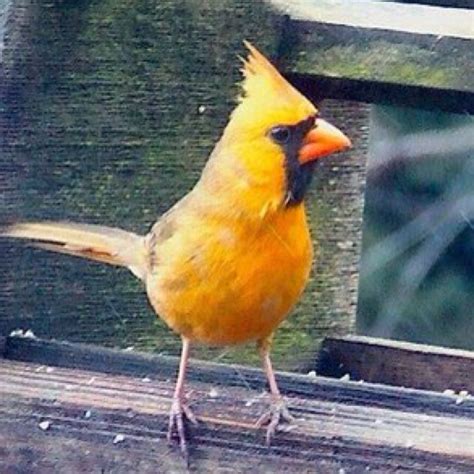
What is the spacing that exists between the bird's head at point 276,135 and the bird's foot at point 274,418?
0.37 meters

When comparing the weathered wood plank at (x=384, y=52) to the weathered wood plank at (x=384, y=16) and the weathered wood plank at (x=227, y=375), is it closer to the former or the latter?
the weathered wood plank at (x=384, y=16)

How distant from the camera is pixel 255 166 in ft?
8.92

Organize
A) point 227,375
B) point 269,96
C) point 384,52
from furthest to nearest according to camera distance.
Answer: point 384,52, point 227,375, point 269,96

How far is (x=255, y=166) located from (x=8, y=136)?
0.43 meters

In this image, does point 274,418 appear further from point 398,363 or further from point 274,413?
point 398,363

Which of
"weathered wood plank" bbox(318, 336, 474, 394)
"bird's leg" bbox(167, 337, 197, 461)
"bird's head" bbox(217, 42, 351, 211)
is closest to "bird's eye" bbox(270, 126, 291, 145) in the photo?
"bird's head" bbox(217, 42, 351, 211)

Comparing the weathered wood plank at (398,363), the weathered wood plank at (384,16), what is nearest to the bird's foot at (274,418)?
the weathered wood plank at (398,363)

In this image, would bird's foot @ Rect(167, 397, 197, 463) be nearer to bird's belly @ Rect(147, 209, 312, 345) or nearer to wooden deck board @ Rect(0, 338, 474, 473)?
wooden deck board @ Rect(0, 338, 474, 473)

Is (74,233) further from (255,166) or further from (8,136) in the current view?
(255,166)

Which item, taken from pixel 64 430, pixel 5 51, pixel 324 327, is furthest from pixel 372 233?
pixel 64 430

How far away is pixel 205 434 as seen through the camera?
2.41 meters

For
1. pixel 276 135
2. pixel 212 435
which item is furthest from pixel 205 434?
pixel 276 135

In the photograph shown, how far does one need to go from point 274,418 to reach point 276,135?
459mm

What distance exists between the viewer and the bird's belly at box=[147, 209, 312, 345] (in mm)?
2688
